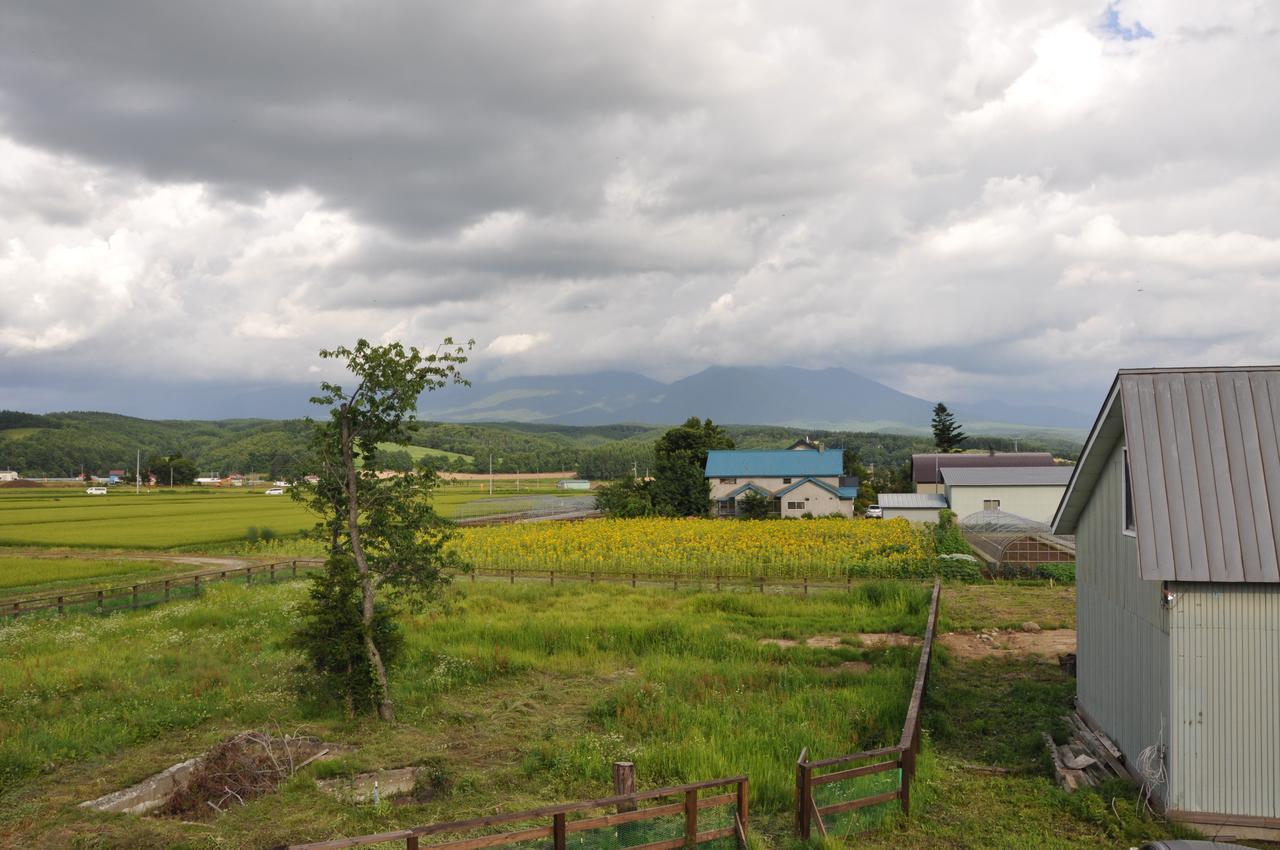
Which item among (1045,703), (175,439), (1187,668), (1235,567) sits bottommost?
(1045,703)

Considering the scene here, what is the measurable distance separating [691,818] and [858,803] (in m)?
2.24

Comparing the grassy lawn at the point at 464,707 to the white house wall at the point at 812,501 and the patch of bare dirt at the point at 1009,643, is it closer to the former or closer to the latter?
the patch of bare dirt at the point at 1009,643

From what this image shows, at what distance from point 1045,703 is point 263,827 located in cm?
1412

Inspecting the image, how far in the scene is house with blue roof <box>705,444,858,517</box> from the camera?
66.4 m

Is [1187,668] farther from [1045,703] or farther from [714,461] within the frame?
[714,461]

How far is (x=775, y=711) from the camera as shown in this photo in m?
15.0

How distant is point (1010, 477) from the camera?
5381cm

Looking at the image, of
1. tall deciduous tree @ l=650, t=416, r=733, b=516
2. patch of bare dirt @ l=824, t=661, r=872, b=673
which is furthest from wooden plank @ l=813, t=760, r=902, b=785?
tall deciduous tree @ l=650, t=416, r=733, b=516

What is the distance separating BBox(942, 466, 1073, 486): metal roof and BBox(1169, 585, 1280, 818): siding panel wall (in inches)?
1809

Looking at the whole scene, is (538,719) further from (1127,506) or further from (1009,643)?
(1009,643)

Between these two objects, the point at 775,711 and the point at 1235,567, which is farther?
the point at 775,711

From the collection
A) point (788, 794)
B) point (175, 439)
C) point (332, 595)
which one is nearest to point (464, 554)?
point (332, 595)

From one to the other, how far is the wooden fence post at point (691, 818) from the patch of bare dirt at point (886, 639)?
1402cm

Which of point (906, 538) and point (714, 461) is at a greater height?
point (714, 461)
